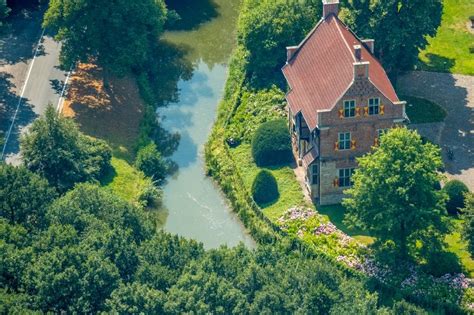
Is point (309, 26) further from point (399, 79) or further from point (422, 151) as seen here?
point (422, 151)

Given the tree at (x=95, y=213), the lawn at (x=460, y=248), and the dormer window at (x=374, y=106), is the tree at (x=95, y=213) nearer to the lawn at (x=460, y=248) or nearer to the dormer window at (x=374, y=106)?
the dormer window at (x=374, y=106)

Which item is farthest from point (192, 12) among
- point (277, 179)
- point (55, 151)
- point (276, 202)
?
point (276, 202)

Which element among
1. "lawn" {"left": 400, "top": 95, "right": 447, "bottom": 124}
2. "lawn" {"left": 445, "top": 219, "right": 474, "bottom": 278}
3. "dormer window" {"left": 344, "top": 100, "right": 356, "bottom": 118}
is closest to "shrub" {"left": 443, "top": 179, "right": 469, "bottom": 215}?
"lawn" {"left": 445, "top": 219, "right": 474, "bottom": 278}

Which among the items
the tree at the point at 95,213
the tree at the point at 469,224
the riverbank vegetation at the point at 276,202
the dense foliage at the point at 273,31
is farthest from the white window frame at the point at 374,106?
the tree at the point at 95,213

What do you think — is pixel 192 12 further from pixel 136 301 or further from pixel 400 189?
pixel 136 301

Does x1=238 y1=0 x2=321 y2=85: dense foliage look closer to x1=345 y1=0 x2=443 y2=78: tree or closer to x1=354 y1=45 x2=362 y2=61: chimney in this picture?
x1=345 y1=0 x2=443 y2=78: tree

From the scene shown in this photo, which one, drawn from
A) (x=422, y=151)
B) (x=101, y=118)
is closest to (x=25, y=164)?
(x=101, y=118)
